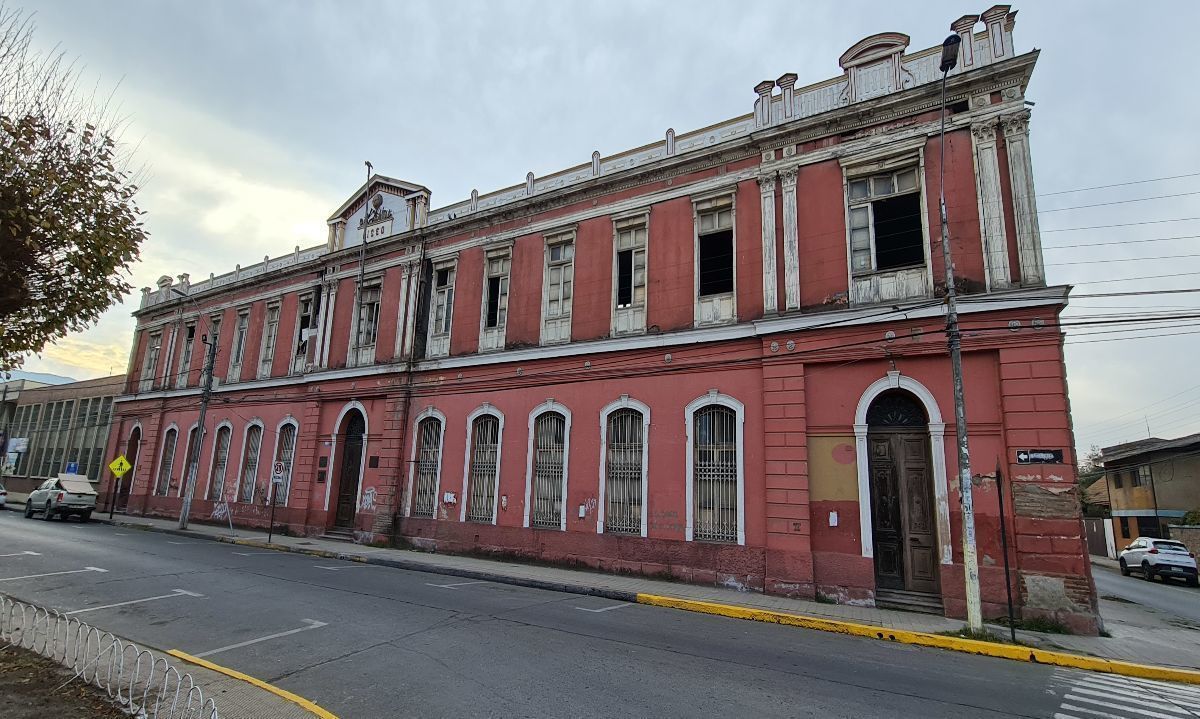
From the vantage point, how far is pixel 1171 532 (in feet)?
87.3

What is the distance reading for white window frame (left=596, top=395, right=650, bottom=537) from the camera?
13711 mm

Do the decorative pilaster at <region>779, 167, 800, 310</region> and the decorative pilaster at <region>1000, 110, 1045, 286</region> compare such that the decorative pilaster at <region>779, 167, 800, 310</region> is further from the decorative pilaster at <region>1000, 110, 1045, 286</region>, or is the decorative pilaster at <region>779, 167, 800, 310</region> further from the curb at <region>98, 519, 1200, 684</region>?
the curb at <region>98, 519, 1200, 684</region>

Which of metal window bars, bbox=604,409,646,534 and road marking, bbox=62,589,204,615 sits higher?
metal window bars, bbox=604,409,646,534

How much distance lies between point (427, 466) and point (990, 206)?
52.8 ft

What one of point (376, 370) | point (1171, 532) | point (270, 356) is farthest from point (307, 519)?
point (1171, 532)

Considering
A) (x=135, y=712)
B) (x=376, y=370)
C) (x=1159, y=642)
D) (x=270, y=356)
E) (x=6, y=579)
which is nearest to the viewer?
(x=135, y=712)

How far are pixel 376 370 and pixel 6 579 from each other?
1017cm

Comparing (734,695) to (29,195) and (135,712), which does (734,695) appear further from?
(29,195)

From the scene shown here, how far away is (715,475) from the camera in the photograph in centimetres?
1305

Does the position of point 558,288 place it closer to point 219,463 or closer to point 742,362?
point 742,362

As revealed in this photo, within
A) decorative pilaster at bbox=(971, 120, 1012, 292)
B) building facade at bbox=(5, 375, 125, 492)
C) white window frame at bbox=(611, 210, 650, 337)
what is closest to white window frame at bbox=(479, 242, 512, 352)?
white window frame at bbox=(611, 210, 650, 337)

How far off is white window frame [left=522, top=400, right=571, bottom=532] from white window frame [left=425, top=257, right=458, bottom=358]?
4387 mm

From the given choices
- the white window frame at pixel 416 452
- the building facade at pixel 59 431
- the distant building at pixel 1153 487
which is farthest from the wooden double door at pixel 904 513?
the building facade at pixel 59 431

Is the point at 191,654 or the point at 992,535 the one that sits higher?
the point at 992,535
